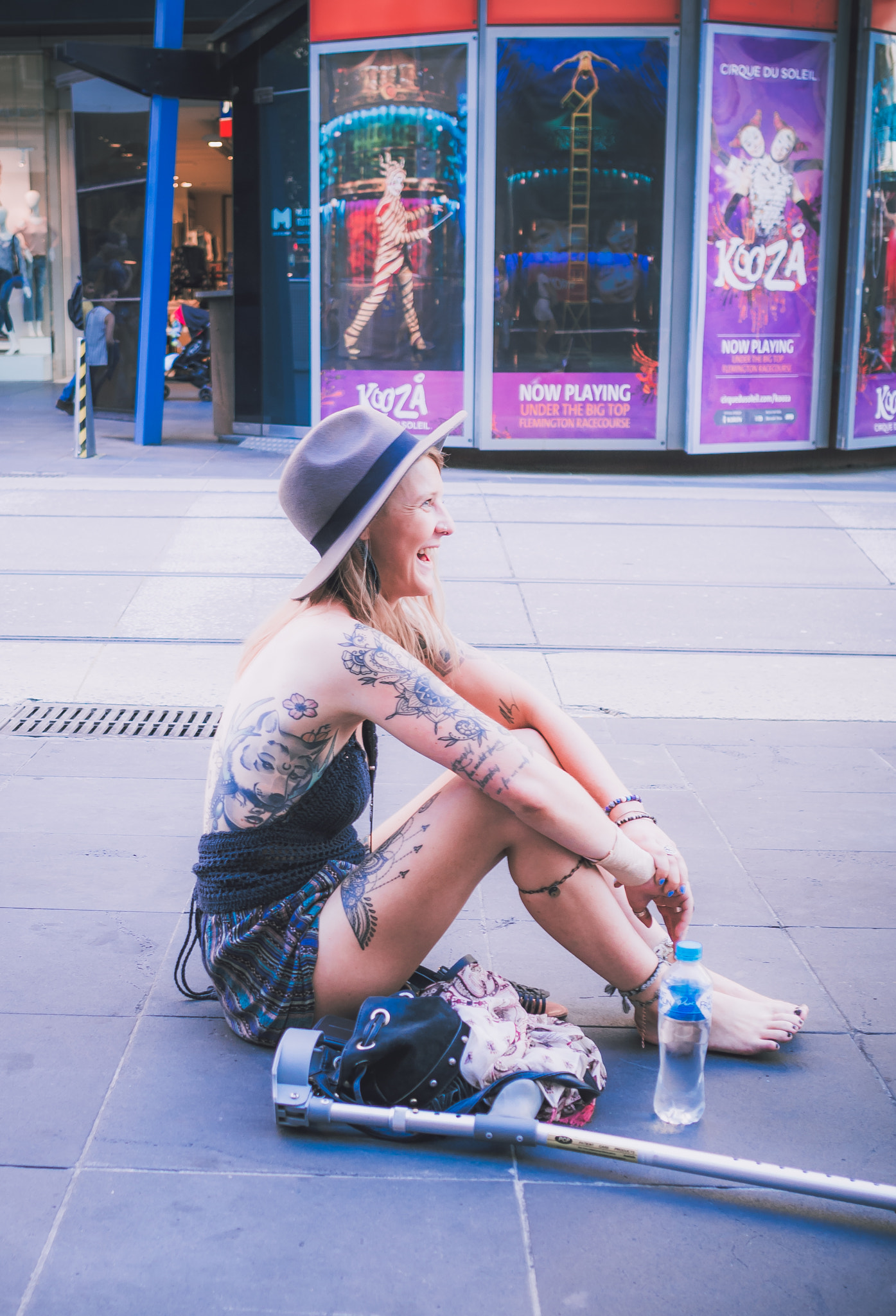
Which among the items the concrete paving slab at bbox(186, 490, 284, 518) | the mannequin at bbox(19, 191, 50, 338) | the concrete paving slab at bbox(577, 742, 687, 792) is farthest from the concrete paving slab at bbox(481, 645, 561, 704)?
the mannequin at bbox(19, 191, 50, 338)

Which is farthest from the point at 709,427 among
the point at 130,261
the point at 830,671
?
the point at 130,261

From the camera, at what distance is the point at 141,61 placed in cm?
1134

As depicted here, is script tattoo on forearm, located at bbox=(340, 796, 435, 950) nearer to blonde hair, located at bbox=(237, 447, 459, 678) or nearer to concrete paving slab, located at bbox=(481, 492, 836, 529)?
blonde hair, located at bbox=(237, 447, 459, 678)

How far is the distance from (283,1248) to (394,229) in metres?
9.83

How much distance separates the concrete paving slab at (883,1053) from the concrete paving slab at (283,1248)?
895mm

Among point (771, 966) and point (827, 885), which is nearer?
point (771, 966)

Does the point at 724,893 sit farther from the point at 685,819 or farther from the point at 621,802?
the point at 621,802

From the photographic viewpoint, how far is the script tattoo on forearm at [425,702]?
8.39ft

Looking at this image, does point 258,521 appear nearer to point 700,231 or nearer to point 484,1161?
point 700,231

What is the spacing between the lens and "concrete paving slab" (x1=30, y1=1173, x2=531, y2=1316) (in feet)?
6.81

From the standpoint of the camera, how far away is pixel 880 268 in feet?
37.0

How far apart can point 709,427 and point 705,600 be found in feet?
14.2

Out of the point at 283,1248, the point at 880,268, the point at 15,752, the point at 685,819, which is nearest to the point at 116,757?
the point at 15,752

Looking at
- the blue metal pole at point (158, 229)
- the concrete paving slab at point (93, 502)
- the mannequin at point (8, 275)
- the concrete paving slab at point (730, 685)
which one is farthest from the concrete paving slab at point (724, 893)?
the mannequin at point (8, 275)
